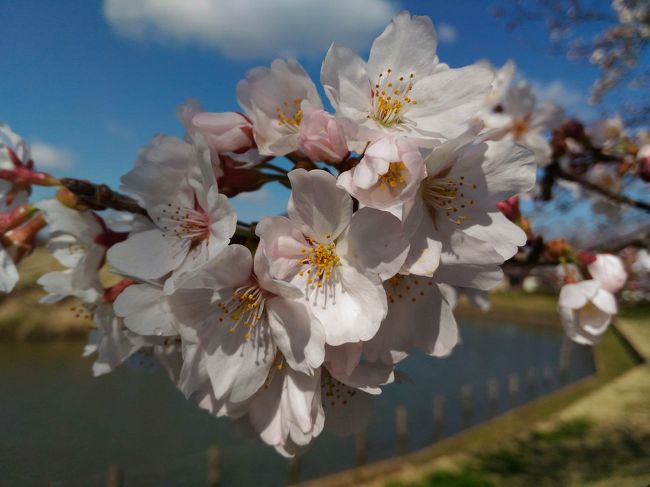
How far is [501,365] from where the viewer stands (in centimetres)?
1466

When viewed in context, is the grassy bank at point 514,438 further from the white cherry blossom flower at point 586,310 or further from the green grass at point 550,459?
the white cherry blossom flower at point 586,310

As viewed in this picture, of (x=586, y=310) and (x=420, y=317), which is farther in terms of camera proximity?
(x=586, y=310)

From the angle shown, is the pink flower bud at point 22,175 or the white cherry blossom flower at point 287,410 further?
the pink flower bud at point 22,175

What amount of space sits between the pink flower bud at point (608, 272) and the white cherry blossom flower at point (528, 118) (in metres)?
0.56

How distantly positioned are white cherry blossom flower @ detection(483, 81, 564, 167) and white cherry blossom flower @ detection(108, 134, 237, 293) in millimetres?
1135

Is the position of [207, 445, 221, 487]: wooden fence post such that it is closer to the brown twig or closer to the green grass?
the green grass

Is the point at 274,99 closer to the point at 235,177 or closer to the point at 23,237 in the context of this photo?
the point at 235,177

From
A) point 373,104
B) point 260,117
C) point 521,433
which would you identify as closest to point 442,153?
point 373,104

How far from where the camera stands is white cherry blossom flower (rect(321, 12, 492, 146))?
635 millimetres

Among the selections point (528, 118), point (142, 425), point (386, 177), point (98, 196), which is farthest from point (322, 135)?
point (142, 425)

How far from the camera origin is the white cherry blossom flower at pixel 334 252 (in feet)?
1.84

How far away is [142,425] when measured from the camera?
28.5 feet

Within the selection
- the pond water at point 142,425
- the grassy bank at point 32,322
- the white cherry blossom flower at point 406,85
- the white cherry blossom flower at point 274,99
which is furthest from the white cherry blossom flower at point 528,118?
the grassy bank at point 32,322

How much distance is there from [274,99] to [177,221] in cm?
25
